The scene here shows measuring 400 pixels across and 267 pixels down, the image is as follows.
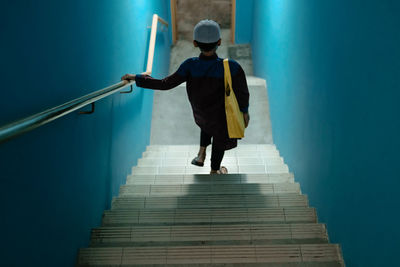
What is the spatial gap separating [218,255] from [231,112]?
1.04 meters

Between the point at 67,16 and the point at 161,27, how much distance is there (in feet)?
11.7

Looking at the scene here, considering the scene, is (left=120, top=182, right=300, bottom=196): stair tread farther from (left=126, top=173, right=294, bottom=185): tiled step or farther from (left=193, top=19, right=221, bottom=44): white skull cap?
(left=193, top=19, right=221, bottom=44): white skull cap

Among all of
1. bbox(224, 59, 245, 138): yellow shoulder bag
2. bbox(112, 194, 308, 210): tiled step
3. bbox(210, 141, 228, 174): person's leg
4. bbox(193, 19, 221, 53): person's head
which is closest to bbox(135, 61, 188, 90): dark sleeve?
bbox(193, 19, 221, 53): person's head

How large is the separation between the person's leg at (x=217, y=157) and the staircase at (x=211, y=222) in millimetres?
136

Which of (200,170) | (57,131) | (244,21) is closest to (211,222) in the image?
(200,170)

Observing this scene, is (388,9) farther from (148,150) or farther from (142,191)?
(148,150)

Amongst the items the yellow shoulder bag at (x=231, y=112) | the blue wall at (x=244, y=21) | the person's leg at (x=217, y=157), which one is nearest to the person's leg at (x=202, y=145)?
the person's leg at (x=217, y=157)

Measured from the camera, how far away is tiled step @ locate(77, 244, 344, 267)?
1.74 metres

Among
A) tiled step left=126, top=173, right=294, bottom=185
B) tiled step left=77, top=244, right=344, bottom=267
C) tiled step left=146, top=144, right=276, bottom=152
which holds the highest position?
tiled step left=146, top=144, right=276, bottom=152

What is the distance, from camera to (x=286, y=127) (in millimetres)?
3275

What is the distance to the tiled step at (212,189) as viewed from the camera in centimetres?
261

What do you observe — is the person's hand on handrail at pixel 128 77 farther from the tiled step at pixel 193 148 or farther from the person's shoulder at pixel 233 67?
the tiled step at pixel 193 148

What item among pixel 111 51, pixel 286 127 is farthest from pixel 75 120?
pixel 286 127

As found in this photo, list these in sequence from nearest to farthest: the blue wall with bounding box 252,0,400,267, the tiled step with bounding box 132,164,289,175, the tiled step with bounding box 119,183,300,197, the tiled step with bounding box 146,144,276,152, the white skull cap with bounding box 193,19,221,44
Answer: the blue wall with bounding box 252,0,400,267 → the white skull cap with bounding box 193,19,221,44 → the tiled step with bounding box 119,183,300,197 → the tiled step with bounding box 132,164,289,175 → the tiled step with bounding box 146,144,276,152
